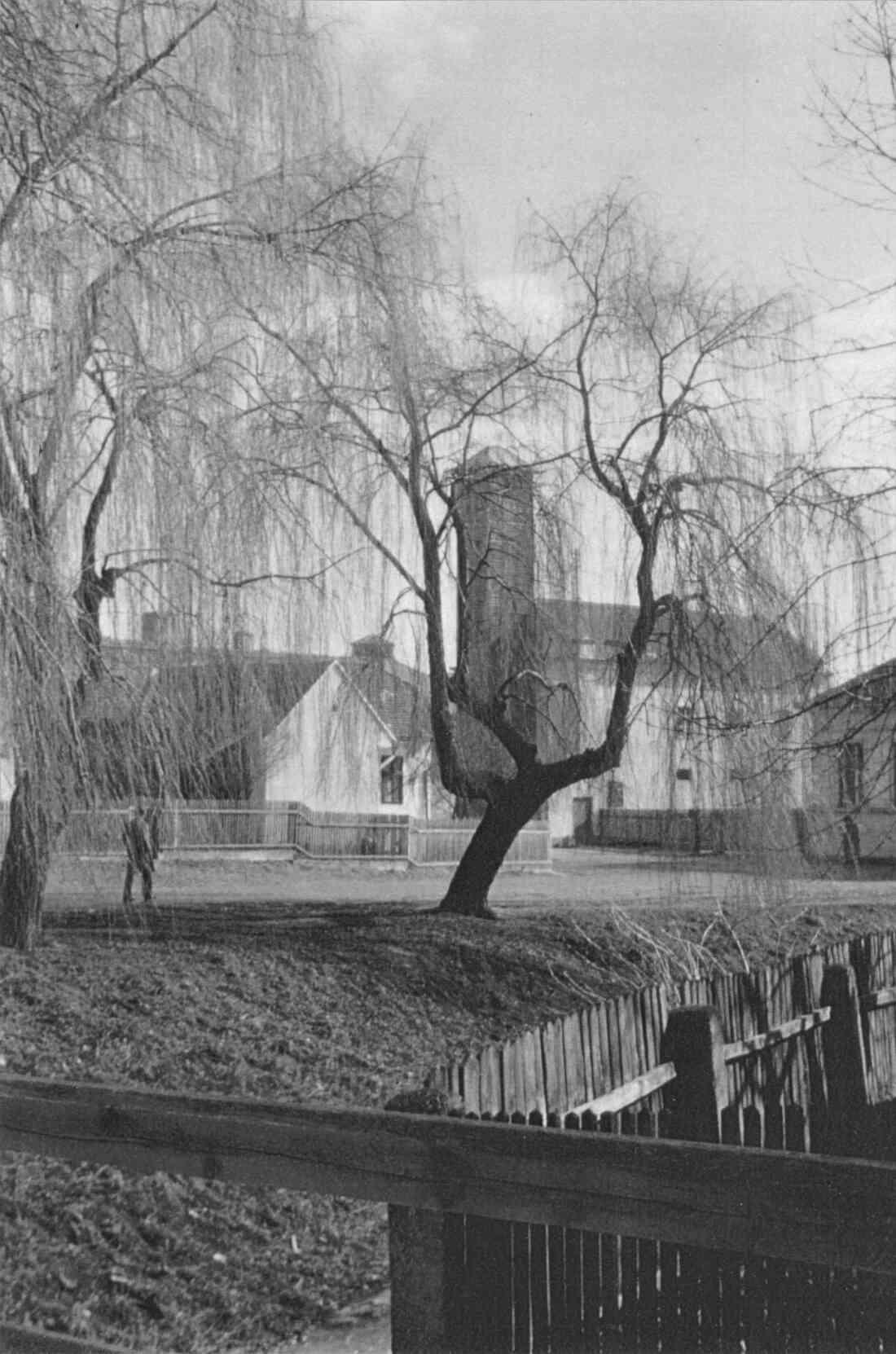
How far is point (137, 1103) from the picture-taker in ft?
12.6

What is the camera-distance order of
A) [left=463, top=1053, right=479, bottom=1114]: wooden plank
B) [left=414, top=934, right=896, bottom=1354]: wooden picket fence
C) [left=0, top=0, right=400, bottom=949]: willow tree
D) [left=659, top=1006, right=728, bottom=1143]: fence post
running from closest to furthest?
[left=414, top=934, right=896, bottom=1354]: wooden picket fence < [left=463, top=1053, right=479, bottom=1114]: wooden plank < [left=659, top=1006, right=728, bottom=1143]: fence post < [left=0, top=0, right=400, bottom=949]: willow tree

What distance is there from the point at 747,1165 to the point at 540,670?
1257 centimetres

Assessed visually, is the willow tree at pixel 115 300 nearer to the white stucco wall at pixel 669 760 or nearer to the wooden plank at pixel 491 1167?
the white stucco wall at pixel 669 760

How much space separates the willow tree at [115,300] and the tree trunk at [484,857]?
6.94m

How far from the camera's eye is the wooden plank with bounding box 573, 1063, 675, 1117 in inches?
273

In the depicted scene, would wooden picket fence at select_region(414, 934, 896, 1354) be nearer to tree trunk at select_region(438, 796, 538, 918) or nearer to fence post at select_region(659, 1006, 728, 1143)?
fence post at select_region(659, 1006, 728, 1143)

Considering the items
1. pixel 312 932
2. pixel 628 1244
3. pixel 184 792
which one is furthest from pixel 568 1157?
pixel 312 932

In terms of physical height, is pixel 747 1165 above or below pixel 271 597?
below

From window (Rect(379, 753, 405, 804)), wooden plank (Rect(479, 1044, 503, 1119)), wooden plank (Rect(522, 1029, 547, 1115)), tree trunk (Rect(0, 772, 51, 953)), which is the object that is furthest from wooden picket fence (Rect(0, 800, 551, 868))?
wooden plank (Rect(479, 1044, 503, 1119))

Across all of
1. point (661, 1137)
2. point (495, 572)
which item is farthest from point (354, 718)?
point (661, 1137)

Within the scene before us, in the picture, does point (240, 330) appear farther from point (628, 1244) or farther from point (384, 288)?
point (628, 1244)

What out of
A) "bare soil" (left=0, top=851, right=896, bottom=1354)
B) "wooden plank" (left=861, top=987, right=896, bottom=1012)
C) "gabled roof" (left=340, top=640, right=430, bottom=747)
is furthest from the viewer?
"gabled roof" (left=340, top=640, right=430, bottom=747)

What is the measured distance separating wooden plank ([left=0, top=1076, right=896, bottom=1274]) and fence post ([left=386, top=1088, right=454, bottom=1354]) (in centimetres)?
32

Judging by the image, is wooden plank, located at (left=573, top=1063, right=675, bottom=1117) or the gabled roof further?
the gabled roof
